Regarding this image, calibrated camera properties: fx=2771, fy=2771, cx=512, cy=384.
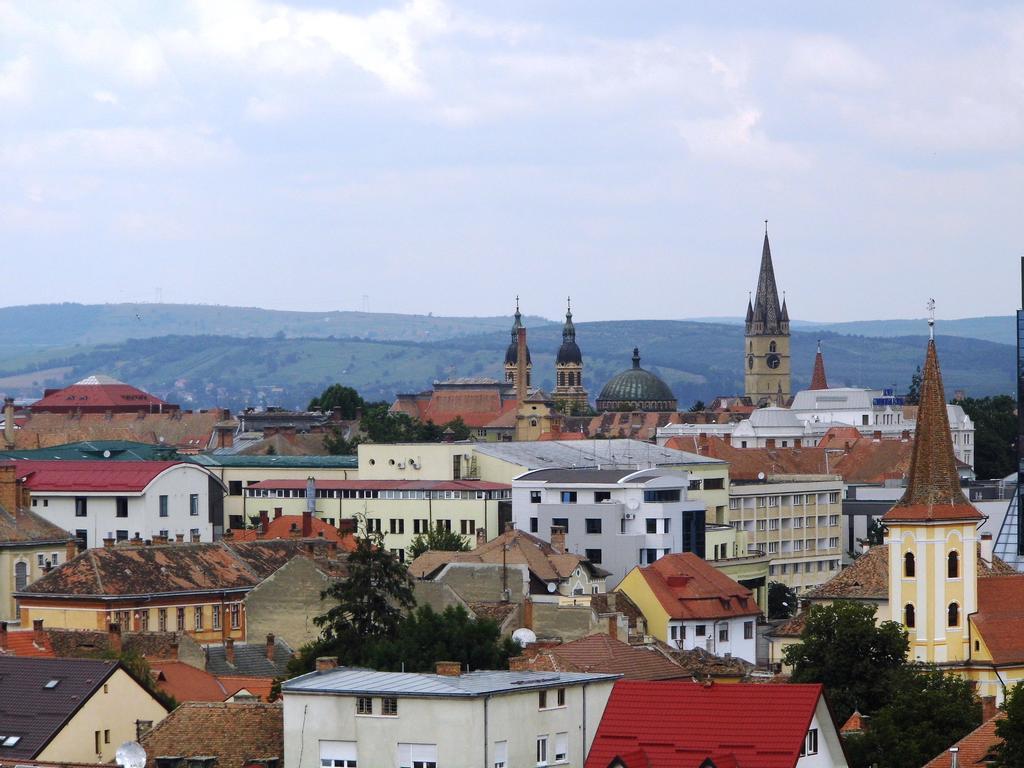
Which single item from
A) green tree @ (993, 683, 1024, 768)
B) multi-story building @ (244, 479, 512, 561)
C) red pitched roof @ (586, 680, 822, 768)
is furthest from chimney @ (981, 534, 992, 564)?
red pitched roof @ (586, 680, 822, 768)

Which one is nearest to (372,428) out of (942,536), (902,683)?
(942,536)

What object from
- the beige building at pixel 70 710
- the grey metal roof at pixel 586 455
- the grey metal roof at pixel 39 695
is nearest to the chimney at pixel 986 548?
the grey metal roof at pixel 586 455

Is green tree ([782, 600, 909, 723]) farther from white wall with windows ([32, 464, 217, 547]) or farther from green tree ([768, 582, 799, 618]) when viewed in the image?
green tree ([768, 582, 799, 618])

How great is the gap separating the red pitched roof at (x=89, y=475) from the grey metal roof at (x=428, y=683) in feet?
226

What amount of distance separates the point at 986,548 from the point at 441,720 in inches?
2350

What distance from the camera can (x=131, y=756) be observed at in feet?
171

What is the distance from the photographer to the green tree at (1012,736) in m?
52.8

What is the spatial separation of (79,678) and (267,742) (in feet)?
21.7

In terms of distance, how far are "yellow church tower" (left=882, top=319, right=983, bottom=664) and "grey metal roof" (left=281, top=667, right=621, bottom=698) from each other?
36.7m

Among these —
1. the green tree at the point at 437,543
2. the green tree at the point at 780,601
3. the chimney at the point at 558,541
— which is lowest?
the green tree at the point at 780,601

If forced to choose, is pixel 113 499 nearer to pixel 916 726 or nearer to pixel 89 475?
pixel 89 475

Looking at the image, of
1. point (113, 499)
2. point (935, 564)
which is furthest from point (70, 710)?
point (113, 499)

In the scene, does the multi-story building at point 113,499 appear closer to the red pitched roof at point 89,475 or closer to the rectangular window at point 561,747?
the red pitched roof at point 89,475

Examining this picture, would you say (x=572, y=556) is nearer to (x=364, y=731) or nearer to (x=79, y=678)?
(x=79, y=678)
